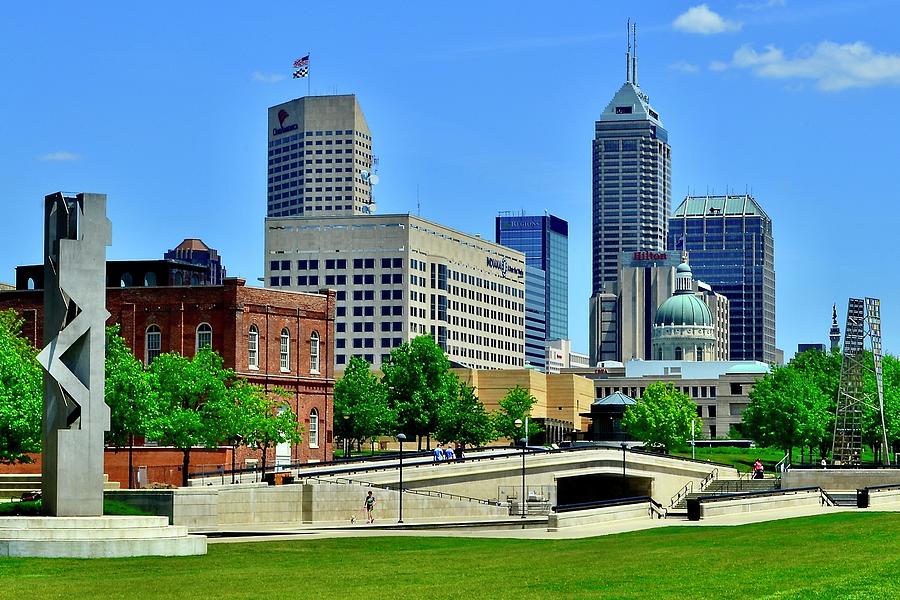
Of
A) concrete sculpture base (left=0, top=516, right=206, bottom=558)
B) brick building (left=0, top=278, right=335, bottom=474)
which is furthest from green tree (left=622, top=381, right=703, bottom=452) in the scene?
concrete sculpture base (left=0, top=516, right=206, bottom=558)

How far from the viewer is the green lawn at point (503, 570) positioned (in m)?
35.0

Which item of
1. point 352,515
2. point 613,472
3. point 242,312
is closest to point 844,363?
point 613,472

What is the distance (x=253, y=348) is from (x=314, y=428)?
835 cm

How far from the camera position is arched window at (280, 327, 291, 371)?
349 ft

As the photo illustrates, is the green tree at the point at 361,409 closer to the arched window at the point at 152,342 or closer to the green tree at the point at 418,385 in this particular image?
the green tree at the point at 418,385

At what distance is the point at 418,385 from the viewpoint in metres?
129

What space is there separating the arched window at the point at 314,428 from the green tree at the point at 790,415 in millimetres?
45101

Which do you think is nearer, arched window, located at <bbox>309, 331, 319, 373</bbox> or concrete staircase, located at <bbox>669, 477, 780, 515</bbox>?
arched window, located at <bbox>309, 331, 319, 373</bbox>

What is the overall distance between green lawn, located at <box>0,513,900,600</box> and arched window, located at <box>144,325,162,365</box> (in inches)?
1931

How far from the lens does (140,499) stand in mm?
64062

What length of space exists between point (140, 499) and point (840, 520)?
27124 mm

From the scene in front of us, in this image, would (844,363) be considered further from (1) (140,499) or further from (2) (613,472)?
(1) (140,499)

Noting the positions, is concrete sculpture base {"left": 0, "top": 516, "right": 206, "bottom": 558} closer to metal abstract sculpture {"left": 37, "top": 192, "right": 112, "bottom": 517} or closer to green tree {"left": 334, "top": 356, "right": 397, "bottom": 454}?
metal abstract sculpture {"left": 37, "top": 192, "right": 112, "bottom": 517}

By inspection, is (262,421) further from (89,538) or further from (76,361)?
(89,538)
